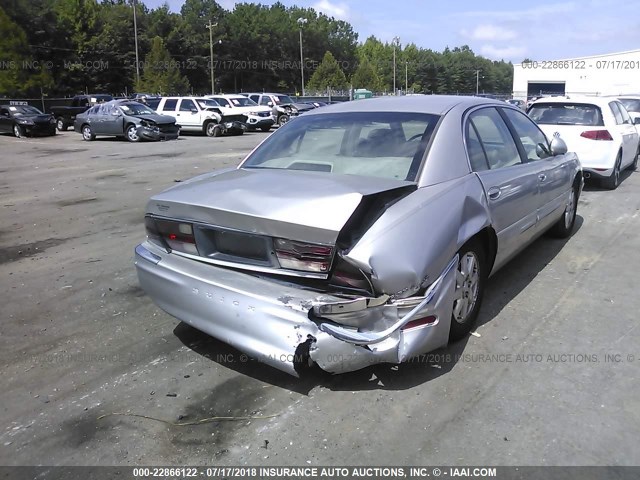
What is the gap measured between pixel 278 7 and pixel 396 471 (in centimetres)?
12498

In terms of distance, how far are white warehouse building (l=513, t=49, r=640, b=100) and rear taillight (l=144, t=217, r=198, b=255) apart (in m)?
54.1

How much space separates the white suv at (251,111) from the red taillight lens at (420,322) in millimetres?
24594

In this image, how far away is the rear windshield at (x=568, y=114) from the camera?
9422 mm

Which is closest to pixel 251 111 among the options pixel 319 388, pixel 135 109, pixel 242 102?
pixel 242 102

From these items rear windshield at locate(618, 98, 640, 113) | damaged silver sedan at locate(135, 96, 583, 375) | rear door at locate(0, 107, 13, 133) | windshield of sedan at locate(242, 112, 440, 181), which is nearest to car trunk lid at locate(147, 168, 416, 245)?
damaged silver sedan at locate(135, 96, 583, 375)

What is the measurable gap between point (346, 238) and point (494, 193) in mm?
1584

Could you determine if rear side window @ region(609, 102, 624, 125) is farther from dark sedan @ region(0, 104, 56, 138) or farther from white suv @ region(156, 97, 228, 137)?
dark sedan @ region(0, 104, 56, 138)

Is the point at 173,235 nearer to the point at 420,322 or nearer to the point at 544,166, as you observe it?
the point at 420,322

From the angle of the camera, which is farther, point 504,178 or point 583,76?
point 583,76

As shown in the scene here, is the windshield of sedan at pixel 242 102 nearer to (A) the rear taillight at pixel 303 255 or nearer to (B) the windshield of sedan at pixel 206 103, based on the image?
(B) the windshield of sedan at pixel 206 103

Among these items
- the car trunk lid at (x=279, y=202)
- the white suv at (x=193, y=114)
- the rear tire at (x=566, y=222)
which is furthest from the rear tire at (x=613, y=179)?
the white suv at (x=193, y=114)

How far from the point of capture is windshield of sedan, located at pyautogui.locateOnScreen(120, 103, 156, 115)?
22125 mm

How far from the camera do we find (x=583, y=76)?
204ft

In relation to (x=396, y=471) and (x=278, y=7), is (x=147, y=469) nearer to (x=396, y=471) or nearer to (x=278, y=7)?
(x=396, y=471)
